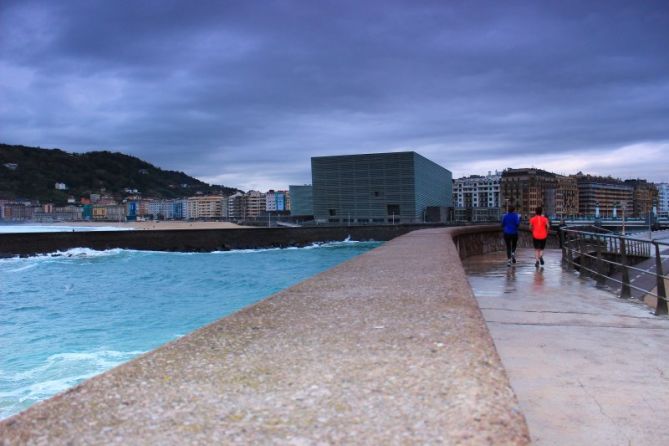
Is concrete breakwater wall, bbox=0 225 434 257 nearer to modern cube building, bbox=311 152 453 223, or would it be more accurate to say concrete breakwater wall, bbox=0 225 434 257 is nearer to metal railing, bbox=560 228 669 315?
metal railing, bbox=560 228 669 315

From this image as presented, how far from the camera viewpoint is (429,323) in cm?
326

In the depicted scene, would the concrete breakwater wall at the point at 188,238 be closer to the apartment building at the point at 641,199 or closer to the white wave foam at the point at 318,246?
the white wave foam at the point at 318,246

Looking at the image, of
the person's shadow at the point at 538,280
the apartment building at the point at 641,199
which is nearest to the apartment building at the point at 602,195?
the apartment building at the point at 641,199

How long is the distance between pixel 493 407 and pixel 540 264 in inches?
465

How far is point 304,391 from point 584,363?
3.35 meters

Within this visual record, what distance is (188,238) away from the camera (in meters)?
47.6

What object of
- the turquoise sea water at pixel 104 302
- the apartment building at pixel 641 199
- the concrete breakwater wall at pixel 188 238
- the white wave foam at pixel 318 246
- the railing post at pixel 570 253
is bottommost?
the turquoise sea water at pixel 104 302

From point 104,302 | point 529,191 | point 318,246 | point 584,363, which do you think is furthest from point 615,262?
point 529,191

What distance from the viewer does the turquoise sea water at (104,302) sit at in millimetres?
11086

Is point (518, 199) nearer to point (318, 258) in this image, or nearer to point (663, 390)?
point (318, 258)

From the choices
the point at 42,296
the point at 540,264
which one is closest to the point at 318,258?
the point at 42,296

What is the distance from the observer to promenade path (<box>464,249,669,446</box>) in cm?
336

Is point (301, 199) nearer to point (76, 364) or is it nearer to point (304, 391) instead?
point (76, 364)

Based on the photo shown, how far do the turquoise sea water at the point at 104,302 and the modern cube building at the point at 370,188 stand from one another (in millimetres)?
56578
